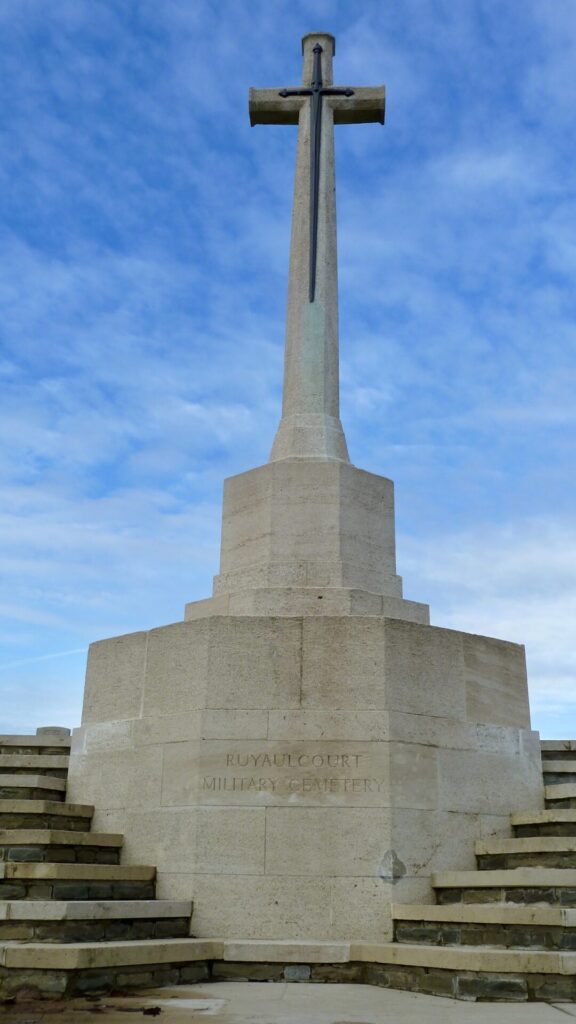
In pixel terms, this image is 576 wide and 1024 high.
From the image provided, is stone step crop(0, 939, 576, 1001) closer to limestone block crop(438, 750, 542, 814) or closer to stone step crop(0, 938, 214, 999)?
stone step crop(0, 938, 214, 999)

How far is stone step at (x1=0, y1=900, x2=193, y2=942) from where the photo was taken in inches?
276

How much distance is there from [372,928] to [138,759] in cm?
281

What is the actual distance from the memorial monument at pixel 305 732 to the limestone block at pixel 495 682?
2cm

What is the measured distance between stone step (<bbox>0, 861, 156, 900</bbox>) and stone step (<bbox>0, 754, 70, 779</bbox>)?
2.38 metres

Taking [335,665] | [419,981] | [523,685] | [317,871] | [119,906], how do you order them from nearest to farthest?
[419,981]
[119,906]
[317,871]
[335,665]
[523,685]

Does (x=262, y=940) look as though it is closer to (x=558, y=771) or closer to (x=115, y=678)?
(x=115, y=678)

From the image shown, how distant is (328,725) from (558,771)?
2989mm

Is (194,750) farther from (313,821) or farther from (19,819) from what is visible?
(19,819)

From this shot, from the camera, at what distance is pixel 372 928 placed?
7.88 meters

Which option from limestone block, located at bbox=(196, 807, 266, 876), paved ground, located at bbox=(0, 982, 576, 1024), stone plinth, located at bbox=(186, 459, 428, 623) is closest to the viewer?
paved ground, located at bbox=(0, 982, 576, 1024)

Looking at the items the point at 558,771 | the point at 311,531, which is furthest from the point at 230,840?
the point at 558,771

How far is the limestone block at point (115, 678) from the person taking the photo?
966cm

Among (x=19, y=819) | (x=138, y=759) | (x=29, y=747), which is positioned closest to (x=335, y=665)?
(x=138, y=759)

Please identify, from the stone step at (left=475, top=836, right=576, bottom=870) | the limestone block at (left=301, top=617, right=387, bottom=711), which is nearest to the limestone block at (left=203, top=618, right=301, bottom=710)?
the limestone block at (left=301, top=617, right=387, bottom=711)
